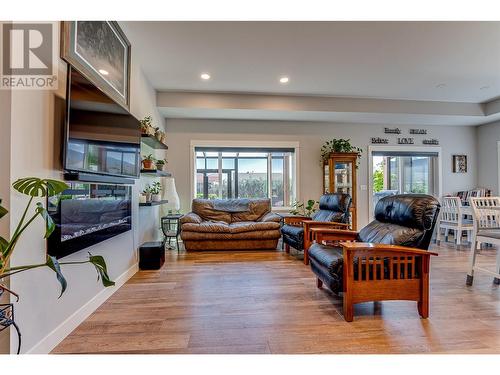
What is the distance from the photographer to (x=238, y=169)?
18.8 feet

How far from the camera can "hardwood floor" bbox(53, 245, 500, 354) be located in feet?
5.77

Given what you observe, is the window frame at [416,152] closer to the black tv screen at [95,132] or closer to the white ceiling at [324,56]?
the white ceiling at [324,56]

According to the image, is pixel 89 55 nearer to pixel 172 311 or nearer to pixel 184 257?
pixel 172 311

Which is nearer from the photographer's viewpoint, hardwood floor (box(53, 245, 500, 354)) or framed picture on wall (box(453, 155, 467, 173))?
hardwood floor (box(53, 245, 500, 354))

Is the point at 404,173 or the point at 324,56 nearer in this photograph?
the point at 324,56

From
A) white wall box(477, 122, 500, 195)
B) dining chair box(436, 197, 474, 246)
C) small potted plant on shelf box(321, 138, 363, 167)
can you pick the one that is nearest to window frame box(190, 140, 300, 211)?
small potted plant on shelf box(321, 138, 363, 167)

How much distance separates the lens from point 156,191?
422 centimetres

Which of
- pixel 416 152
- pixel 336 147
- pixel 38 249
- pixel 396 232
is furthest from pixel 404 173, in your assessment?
pixel 38 249

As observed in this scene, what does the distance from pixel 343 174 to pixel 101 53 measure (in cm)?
468

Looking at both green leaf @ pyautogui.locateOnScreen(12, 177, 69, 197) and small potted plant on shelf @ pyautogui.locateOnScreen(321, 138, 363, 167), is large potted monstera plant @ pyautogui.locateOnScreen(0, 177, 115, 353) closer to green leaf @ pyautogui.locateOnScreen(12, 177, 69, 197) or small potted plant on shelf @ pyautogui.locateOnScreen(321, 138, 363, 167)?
green leaf @ pyautogui.locateOnScreen(12, 177, 69, 197)

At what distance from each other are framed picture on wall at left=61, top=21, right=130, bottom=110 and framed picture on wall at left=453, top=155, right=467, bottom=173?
6.86 metres

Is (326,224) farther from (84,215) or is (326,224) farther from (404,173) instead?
(404,173)

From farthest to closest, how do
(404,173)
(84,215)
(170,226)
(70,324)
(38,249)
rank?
(404,173) → (170,226) → (84,215) → (70,324) → (38,249)
